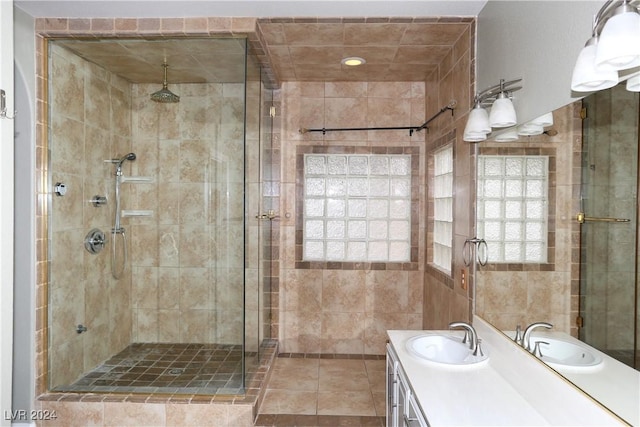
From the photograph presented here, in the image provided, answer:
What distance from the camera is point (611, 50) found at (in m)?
1.09

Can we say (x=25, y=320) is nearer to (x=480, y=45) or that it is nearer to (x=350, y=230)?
(x=350, y=230)

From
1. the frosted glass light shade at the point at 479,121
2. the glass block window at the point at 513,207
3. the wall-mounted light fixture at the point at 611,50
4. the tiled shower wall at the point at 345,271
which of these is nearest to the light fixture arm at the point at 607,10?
the wall-mounted light fixture at the point at 611,50

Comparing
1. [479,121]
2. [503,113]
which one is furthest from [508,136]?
[479,121]

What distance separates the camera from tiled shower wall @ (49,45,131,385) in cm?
275

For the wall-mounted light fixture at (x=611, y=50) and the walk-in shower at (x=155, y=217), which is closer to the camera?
the wall-mounted light fixture at (x=611, y=50)

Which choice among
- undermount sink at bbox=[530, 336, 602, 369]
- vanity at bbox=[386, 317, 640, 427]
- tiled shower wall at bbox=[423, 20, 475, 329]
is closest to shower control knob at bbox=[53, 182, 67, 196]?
vanity at bbox=[386, 317, 640, 427]

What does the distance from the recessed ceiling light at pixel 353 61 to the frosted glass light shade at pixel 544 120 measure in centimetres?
172

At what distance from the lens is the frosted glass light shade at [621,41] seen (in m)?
1.08

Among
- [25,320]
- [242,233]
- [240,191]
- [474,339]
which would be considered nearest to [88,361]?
[25,320]

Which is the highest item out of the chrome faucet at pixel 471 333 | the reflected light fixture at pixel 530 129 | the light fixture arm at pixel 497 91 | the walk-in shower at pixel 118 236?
the light fixture arm at pixel 497 91

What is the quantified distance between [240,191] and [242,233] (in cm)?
28

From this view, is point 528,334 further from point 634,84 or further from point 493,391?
point 634,84

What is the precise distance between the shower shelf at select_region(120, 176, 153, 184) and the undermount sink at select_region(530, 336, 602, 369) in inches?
106

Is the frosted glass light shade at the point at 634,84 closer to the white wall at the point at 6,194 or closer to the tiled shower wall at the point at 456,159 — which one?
the tiled shower wall at the point at 456,159
